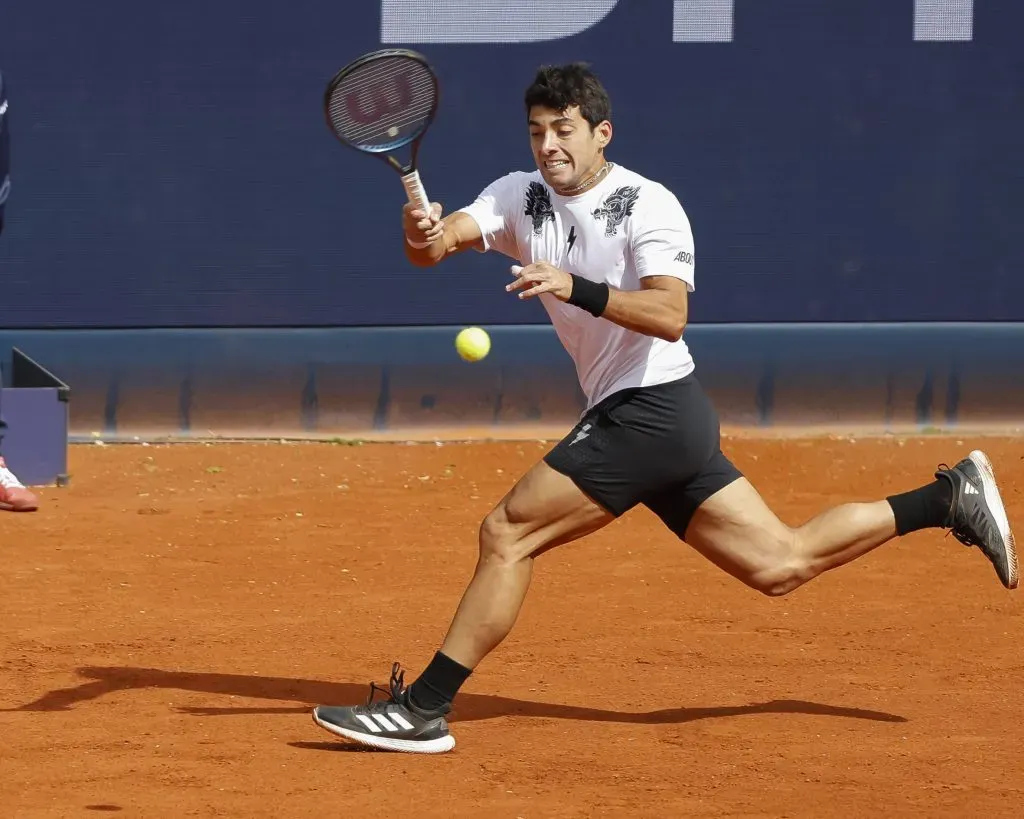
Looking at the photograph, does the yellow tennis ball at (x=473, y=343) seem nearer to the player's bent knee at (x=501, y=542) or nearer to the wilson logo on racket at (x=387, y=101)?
the wilson logo on racket at (x=387, y=101)

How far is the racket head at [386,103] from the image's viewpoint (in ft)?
15.6

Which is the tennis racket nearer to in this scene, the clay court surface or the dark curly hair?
the dark curly hair

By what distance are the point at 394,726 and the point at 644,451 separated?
3.37ft

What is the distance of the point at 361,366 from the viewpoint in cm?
1016

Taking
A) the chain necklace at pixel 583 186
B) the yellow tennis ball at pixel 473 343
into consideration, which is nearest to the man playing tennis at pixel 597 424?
the chain necklace at pixel 583 186

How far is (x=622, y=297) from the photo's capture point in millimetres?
4242

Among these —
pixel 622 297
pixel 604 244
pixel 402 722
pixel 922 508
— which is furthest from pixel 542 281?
pixel 922 508

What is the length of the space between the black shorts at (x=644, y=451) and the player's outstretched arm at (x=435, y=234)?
62cm

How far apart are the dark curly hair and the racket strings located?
1.35ft

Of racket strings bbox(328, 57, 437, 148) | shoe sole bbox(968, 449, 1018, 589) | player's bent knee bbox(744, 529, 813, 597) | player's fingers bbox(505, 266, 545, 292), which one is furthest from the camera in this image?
shoe sole bbox(968, 449, 1018, 589)

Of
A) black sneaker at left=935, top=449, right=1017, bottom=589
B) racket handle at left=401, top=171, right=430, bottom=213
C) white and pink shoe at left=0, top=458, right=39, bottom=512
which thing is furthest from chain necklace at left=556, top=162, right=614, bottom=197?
white and pink shoe at left=0, top=458, right=39, bottom=512

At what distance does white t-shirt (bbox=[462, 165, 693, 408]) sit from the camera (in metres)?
4.45

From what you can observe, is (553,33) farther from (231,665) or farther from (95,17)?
(231,665)

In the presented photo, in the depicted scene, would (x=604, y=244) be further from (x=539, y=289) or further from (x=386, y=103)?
(x=386, y=103)
